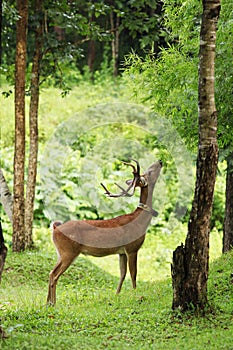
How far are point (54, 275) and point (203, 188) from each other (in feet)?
8.72

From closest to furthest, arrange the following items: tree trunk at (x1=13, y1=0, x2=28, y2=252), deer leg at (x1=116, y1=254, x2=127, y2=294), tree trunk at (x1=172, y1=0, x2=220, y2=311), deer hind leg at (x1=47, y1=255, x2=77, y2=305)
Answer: tree trunk at (x1=172, y1=0, x2=220, y2=311)
deer hind leg at (x1=47, y1=255, x2=77, y2=305)
deer leg at (x1=116, y1=254, x2=127, y2=294)
tree trunk at (x1=13, y1=0, x2=28, y2=252)

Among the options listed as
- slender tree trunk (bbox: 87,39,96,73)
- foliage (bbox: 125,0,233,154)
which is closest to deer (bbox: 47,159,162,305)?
foliage (bbox: 125,0,233,154)

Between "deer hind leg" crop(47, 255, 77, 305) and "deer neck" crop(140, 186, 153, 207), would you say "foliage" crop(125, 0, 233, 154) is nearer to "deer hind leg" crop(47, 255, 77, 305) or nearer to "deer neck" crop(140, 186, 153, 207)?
"deer neck" crop(140, 186, 153, 207)

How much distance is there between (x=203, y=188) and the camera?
→ 6.87m

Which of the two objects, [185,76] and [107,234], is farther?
[185,76]

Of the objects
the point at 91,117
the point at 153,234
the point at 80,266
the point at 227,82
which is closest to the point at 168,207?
the point at 153,234

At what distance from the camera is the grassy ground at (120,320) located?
20.2ft

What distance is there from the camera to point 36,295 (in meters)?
9.87

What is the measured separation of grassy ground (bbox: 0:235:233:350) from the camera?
616 cm

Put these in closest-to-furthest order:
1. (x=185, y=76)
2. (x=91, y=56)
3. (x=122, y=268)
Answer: (x=185, y=76)
(x=122, y=268)
(x=91, y=56)

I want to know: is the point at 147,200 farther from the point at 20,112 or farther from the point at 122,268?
the point at 20,112

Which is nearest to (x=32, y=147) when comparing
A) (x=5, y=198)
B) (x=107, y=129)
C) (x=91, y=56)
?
(x=5, y=198)

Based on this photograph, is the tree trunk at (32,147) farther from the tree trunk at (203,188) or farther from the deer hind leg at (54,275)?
the tree trunk at (203,188)

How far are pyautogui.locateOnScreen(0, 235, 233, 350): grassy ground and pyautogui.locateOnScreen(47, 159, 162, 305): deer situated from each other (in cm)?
50
